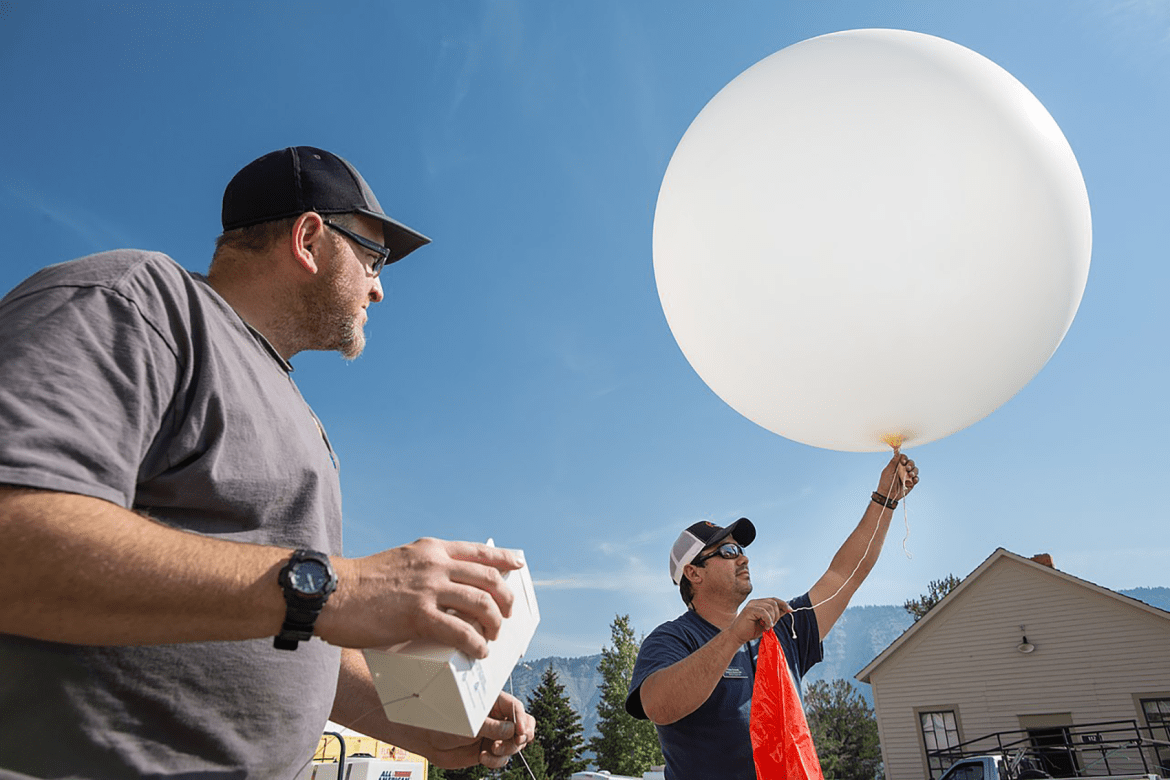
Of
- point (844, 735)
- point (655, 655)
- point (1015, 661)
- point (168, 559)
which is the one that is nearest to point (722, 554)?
point (655, 655)

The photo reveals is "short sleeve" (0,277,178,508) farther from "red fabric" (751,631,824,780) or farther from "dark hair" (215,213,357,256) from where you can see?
"red fabric" (751,631,824,780)

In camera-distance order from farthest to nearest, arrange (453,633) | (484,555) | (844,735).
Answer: (844,735) < (484,555) < (453,633)

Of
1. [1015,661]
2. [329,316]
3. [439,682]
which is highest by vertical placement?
[1015,661]

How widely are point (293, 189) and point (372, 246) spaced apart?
22 cm

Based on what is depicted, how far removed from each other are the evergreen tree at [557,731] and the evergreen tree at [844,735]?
40.5ft

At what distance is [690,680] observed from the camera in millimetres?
2744

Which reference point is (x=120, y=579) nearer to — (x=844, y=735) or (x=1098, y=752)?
(x=1098, y=752)

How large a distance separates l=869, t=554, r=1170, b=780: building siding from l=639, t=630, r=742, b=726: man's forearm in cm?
1729

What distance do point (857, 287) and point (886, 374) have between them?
428mm

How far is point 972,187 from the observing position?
2.93 metres

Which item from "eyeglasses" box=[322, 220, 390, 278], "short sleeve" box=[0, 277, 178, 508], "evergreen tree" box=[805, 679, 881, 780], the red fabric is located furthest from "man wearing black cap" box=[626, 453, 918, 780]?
"evergreen tree" box=[805, 679, 881, 780]

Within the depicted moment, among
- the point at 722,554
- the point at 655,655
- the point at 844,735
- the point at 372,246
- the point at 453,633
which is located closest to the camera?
the point at 453,633

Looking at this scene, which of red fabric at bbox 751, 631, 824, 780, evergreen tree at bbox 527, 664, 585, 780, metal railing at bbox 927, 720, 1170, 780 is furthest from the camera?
evergreen tree at bbox 527, 664, 585, 780

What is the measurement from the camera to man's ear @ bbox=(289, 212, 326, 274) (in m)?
1.64
